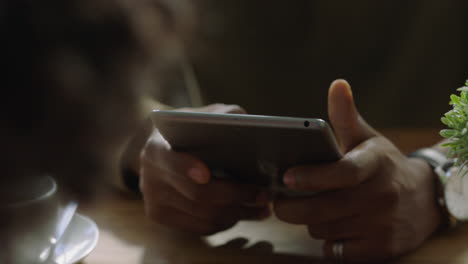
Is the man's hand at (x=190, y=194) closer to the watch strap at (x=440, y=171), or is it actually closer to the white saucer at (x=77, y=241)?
the white saucer at (x=77, y=241)

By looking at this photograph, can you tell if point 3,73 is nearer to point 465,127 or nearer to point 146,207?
point 465,127

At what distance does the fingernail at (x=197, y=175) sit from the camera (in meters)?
0.64

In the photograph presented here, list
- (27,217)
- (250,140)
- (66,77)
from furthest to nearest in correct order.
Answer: (250,140) < (27,217) < (66,77)

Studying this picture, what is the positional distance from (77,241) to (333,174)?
33 cm

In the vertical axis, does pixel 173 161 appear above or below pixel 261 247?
above

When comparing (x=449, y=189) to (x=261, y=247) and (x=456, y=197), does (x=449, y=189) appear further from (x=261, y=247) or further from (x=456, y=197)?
(x=261, y=247)

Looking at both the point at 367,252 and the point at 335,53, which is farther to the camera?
the point at 335,53

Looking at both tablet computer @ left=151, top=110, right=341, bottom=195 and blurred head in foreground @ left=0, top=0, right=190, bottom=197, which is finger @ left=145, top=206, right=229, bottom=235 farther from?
blurred head in foreground @ left=0, top=0, right=190, bottom=197

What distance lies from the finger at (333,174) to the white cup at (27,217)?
269 mm

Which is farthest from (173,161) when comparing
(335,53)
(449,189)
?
(335,53)

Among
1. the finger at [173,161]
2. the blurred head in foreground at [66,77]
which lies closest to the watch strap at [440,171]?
the finger at [173,161]

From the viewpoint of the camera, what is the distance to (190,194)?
0.70 m

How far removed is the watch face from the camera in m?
0.67

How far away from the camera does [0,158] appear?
242mm
